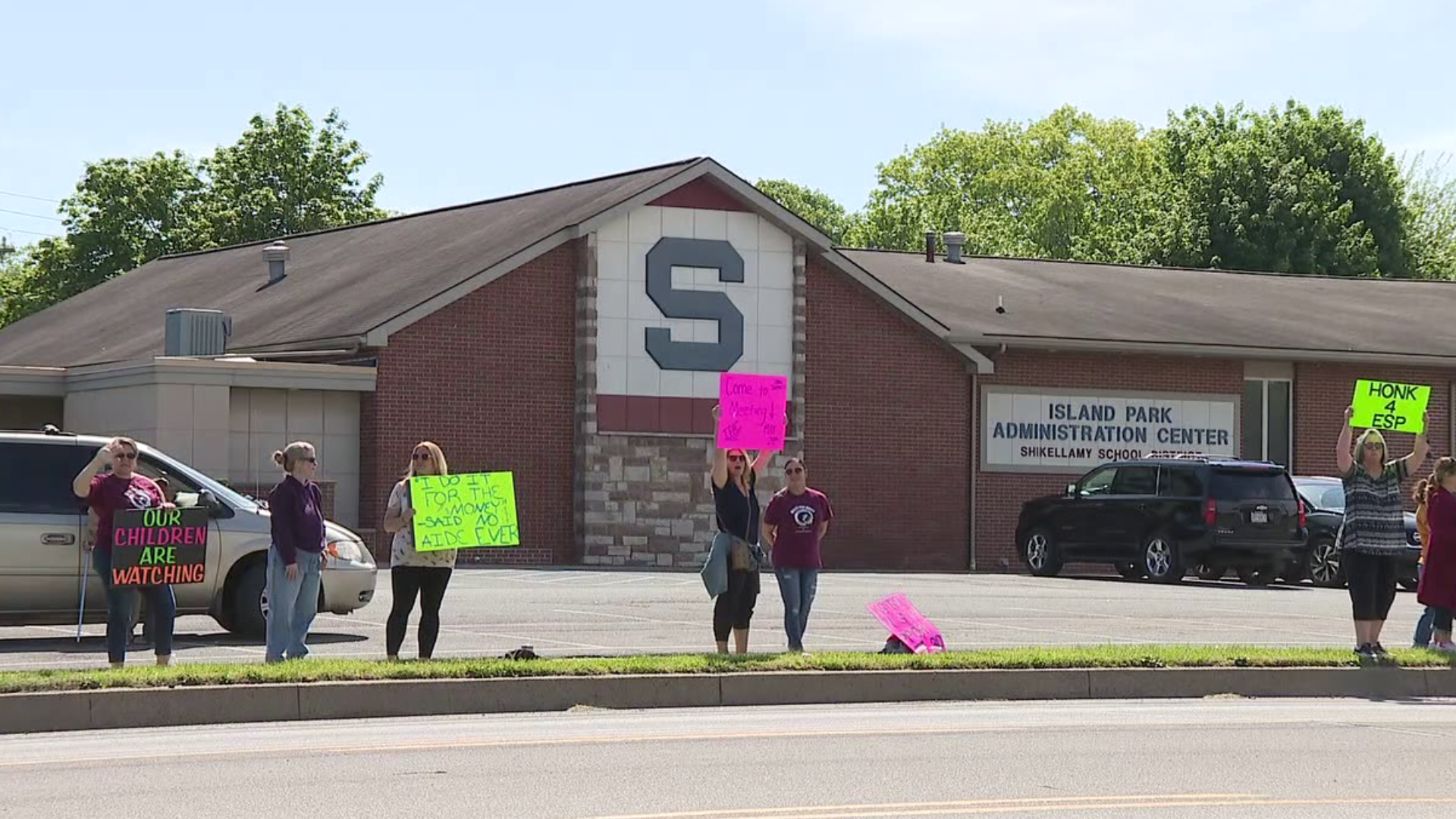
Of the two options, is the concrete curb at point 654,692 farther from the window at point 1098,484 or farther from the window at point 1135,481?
the window at point 1098,484

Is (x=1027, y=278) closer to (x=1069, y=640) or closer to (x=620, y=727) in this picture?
(x=1069, y=640)

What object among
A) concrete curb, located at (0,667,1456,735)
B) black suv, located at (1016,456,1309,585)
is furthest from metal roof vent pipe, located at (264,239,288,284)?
concrete curb, located at (0,667,1456,735)

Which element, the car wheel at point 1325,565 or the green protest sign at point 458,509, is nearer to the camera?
the green protest sign at point 458,509

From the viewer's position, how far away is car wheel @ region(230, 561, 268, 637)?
1962 centimetres

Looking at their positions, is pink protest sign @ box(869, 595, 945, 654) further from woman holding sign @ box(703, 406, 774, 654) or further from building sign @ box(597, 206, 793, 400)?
building sign @ box(597, 206, 793, 400)

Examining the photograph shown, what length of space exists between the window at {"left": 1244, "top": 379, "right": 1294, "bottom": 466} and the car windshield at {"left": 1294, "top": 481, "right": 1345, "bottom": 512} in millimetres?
6768

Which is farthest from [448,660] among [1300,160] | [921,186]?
[921,186]

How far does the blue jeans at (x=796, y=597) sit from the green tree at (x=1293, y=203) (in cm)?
4984

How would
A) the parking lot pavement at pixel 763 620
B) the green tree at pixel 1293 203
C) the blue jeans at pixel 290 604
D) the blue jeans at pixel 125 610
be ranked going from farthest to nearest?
the green tree at pixel 1293 203 < the parking lot pavement at pixel 763 620 < the blue jeans at pixel 290 604 < the blue jeans at pixel 125 610

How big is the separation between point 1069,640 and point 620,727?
784 centimetres

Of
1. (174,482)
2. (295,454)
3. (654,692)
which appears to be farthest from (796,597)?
(174,482)

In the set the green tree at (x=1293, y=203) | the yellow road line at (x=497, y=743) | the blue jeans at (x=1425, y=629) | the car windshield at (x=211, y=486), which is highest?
the green tree at (x=1293, y=203)

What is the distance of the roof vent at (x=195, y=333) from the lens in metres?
36.4

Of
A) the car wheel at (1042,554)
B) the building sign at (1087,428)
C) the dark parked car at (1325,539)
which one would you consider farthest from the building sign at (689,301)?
the dark parked car at (1325,539)
